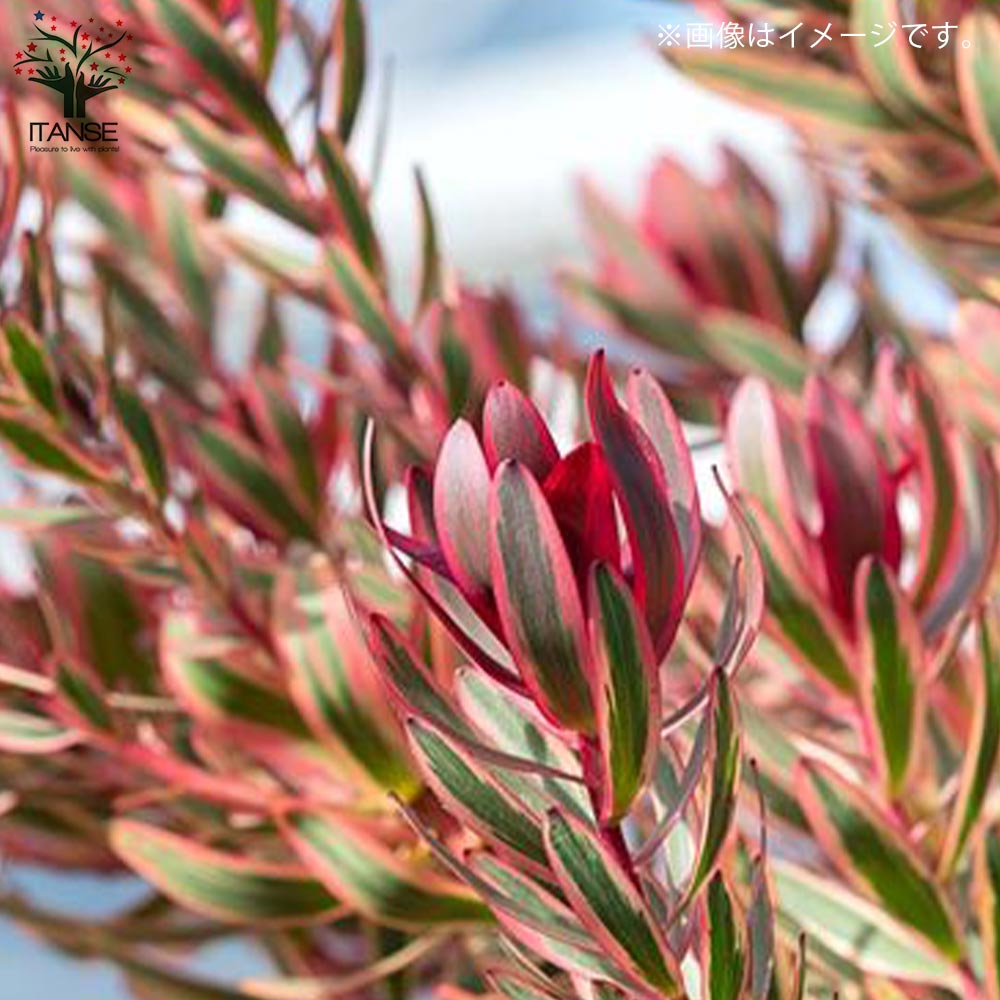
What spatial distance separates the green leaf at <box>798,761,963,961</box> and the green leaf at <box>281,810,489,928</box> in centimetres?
10

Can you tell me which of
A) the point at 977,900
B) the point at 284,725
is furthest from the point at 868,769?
the point at 284,725

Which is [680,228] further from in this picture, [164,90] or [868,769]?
[868,769]

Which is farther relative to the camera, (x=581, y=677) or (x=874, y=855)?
(x=874, y=855)

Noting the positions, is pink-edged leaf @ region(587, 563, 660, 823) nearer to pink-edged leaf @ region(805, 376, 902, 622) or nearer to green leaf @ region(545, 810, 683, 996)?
green leaf @ region(545, 810, 683, 996)

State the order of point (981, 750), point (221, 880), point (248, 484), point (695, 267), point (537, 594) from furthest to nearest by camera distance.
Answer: point (695, 267), point (248, 484), point (221, 880), point (981, 750), point (537, 594)

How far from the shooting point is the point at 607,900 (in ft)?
1.14

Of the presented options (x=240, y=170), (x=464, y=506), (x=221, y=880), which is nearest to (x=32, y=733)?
(x=221, y=880)

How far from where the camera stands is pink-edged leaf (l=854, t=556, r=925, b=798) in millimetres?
498

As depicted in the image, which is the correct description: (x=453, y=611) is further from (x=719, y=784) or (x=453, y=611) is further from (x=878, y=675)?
(x=878, y=675)

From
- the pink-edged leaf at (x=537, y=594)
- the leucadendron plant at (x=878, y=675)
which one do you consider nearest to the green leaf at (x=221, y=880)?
the leucadendron plant at (x=878, y=675)

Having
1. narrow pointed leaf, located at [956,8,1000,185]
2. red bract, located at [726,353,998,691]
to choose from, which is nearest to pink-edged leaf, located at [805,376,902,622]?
red bract, located at [726,353,998,691]

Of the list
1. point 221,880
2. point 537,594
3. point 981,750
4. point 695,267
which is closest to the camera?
point 537,594

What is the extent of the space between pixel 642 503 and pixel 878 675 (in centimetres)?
19

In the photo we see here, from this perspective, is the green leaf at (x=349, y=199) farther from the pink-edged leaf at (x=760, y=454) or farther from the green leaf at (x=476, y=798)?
the green leaf at (x=476, y=798)
